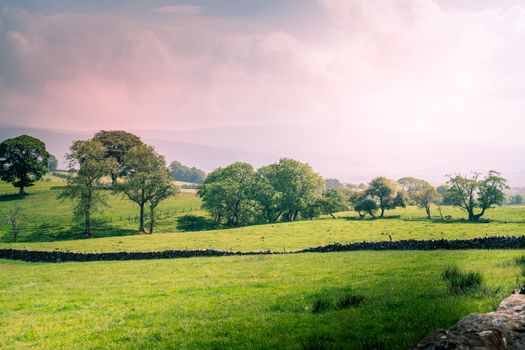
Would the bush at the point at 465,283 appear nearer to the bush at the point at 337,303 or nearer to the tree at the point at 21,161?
the bush at the point at 337,303

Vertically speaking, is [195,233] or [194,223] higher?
[194,223]

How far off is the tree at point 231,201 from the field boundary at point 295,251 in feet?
140

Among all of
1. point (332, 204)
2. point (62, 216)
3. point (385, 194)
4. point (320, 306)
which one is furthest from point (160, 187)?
point (320, 306)

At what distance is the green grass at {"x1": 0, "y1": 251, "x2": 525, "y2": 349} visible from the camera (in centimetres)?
1061

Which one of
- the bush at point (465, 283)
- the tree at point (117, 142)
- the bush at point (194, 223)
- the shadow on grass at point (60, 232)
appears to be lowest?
the shadow on grass at point (60, 232)

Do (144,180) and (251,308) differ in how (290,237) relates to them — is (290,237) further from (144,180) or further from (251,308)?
(251,308)

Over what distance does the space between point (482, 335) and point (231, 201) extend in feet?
276

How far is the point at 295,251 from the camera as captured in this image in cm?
4247

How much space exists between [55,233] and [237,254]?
55.2m

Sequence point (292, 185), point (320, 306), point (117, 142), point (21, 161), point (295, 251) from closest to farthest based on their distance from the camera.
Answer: point (320, 306) → point (295, 251) → point (292, 185) → point (21, 161) → point (117, 142)

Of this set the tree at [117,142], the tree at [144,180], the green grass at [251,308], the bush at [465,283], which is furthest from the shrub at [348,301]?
the tree at [117,142]

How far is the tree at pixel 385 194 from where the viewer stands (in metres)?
91.8

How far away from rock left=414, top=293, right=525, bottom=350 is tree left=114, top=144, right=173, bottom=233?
81.4m

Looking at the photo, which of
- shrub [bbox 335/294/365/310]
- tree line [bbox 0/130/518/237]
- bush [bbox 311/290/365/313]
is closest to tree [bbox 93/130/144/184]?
tree line [bbox 0/130/518/237]
